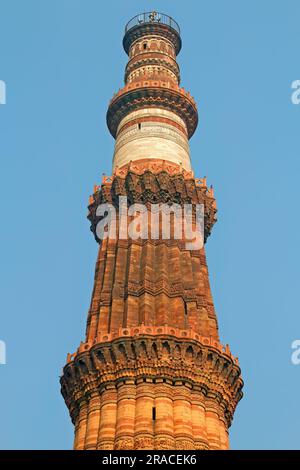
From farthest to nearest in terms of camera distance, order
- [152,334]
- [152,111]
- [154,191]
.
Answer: [152,111], [154,191], [152,334]

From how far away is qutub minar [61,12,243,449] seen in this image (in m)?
34.5

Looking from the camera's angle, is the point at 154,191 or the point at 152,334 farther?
the point at 154,191

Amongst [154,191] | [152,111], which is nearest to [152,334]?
[154,191]

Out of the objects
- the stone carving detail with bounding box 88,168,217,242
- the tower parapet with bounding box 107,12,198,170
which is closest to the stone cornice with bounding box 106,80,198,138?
the tower parapet with bounding box 107,12,198,170

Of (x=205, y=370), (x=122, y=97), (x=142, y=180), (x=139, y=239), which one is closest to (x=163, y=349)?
(x=205, y=370)

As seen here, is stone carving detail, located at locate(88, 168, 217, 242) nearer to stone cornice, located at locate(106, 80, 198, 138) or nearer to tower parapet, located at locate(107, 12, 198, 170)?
tower parapet, located at locate(107, 12, 198, 170)

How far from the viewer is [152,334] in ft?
120

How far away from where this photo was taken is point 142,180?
45719mm

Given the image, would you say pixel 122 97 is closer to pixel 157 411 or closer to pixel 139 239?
pixel 139 239

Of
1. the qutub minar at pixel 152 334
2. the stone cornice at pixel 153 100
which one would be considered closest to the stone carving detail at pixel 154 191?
the qutub minar at pixel 152 334

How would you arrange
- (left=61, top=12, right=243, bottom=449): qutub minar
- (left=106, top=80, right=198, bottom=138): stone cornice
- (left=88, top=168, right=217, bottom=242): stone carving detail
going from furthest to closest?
(left=106, top=80, right=198, bottom=138): stone cornice < (left=88, top=168, right=217, bottom=242): stone carving detail < (left=61, top=12, right=243, bottom=449): qutub minar

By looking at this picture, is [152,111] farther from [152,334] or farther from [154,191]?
[152,334]
